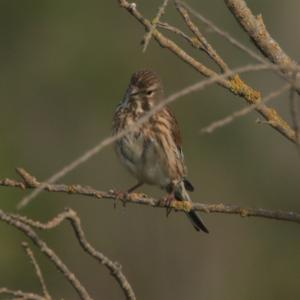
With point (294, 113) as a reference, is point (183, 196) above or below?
above

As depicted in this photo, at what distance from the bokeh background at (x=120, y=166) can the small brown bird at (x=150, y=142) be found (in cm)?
539

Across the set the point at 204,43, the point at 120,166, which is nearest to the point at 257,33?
the point at 204,43

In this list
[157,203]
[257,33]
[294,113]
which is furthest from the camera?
[157,203]

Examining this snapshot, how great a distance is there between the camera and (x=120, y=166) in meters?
13.5

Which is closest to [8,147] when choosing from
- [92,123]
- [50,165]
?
[50,165]

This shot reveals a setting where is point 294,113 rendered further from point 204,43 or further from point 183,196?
point 183,196

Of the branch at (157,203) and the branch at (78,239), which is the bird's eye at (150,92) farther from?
the branch at (78,239)

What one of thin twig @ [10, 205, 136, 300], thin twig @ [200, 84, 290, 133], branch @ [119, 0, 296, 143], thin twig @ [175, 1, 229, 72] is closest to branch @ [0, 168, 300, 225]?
branch @ [119, 0, 296, 143]

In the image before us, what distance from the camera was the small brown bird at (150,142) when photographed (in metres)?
6.83

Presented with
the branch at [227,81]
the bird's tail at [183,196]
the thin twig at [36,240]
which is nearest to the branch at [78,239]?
the thin twig at [36,240]

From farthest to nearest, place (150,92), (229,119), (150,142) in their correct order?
(150,92) < (150,142) < (229,119)

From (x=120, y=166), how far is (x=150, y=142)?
6649 millimetres

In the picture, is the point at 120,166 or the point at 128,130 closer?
the point at 128,130

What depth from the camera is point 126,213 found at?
47.6ft
